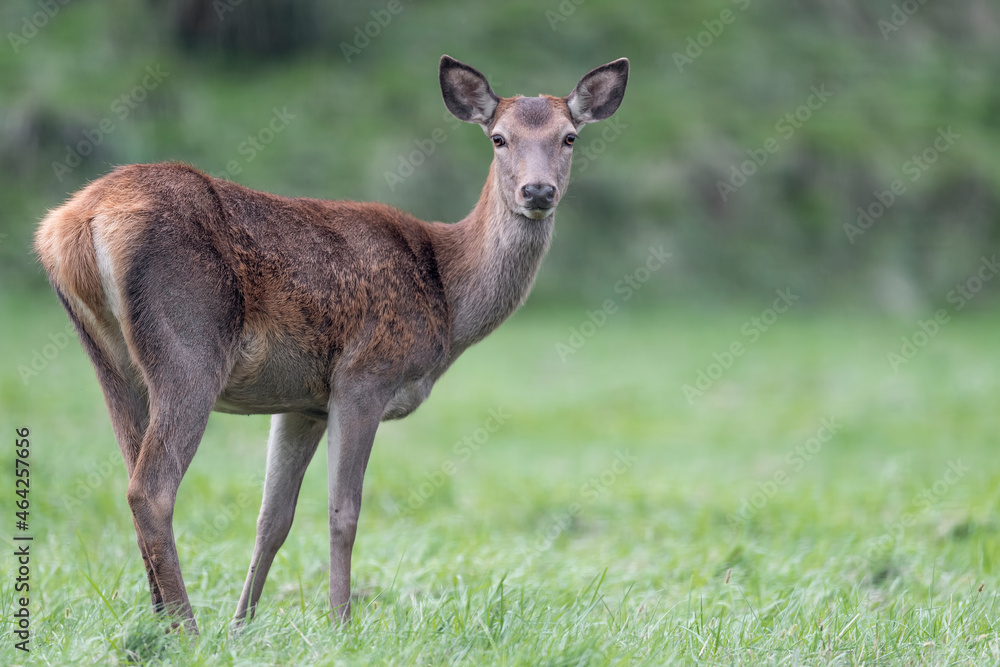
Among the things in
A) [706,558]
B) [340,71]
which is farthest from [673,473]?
[340,71]

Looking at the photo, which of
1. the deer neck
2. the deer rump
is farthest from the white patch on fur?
the deer neck

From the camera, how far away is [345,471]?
4.66 metres

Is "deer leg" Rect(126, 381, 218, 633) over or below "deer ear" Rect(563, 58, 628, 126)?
below

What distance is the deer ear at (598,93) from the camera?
18.4ft

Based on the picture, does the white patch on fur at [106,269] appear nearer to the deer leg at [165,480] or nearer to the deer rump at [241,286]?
the deer rump at [241,286]

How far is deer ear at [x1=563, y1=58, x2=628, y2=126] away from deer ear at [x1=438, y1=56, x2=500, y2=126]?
1.32ft

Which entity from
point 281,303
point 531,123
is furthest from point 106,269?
point 531,123

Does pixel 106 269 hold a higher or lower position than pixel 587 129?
lower

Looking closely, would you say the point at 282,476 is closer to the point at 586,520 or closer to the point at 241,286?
the point at 241,286

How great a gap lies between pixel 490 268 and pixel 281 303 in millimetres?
1203

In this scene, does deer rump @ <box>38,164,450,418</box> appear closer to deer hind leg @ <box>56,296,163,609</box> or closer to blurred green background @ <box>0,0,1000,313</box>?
deer hind leg @ <box>56,296,163,609</box>

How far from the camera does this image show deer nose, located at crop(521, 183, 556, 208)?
16.7ft

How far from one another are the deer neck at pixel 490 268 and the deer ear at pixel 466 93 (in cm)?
47

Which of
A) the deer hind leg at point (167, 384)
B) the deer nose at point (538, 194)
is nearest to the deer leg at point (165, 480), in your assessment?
the deer hind leg at point (167, 384)
